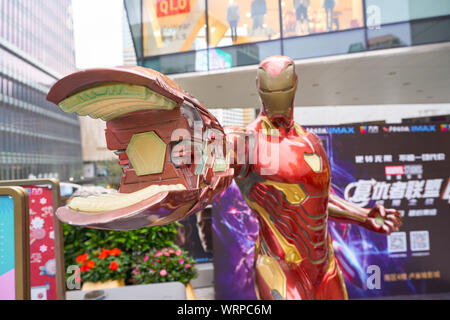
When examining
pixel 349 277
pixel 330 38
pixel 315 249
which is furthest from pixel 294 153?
pixel 330 38

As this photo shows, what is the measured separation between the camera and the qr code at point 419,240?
3543 mm

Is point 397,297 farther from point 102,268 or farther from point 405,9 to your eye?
point 405,9

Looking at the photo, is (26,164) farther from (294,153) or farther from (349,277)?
(294,153)

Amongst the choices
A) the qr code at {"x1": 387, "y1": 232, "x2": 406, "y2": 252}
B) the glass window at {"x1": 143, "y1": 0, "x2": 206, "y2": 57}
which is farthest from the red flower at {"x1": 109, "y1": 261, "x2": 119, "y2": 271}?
the glass window at {"x1": 143, "y1": 0, "x2": 206, "y2": 57}

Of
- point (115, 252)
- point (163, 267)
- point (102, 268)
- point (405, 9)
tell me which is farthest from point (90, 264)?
point (405, 9)

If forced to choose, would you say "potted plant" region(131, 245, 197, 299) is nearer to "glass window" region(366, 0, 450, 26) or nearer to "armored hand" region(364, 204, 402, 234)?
"armored hand" region(364, 204, 402, 234)

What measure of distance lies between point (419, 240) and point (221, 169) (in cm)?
364

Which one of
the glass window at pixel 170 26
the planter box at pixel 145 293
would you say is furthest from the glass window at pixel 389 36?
the planter box at pixel 145 293

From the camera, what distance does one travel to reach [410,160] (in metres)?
3.56

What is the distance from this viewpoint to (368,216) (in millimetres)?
1319

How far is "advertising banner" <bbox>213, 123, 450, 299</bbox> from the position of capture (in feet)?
11.5

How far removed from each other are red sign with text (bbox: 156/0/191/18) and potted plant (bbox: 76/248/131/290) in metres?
4.01

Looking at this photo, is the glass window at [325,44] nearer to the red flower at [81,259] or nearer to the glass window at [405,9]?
the glass window at [405,9]

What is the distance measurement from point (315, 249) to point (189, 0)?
5.09 meters
